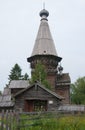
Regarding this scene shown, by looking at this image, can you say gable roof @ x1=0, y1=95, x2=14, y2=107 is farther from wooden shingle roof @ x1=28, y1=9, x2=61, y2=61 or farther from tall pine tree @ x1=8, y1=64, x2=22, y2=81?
tall pine tree @ x1=8, y1=64, x2=22, y2=81

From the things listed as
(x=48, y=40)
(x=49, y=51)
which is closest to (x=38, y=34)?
(x=48, y=40)

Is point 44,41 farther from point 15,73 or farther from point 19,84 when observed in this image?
point 15,73

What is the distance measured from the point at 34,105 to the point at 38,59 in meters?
13.0

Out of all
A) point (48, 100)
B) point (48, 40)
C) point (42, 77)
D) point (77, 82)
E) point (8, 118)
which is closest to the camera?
point (8, 118)

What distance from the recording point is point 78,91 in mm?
64250

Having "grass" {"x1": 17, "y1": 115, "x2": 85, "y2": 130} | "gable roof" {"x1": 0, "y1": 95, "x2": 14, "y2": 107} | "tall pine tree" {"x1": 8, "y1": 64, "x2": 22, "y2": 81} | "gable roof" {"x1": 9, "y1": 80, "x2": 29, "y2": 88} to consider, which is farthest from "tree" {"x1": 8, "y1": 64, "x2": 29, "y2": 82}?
"grass" {"x1": 17, "y1": 115, "x2": 85, "y2": 130}

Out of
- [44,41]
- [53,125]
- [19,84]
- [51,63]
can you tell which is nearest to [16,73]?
[44,41]

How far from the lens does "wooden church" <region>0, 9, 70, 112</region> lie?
31453 mm

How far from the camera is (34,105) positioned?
106 feet

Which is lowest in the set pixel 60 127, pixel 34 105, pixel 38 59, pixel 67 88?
pixel 60 127

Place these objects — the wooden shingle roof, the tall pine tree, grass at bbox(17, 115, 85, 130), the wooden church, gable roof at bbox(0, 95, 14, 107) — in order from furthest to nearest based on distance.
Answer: the tall pine tree → the wooden shingle roof → gable roof at bbox(0, 95, 14, 107) → the wooden church → grass at bbox(17, 115, 85, 130)

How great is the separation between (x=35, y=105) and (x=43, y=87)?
8.79ft

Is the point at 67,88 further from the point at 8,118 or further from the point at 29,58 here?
the point at 8,118

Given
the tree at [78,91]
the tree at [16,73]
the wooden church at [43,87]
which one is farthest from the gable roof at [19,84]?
the tree at [16,73]
